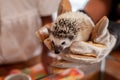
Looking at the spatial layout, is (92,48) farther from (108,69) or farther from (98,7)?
(108,69)

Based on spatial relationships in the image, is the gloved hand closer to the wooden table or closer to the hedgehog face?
the hedgehog face

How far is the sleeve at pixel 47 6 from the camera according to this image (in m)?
0.72

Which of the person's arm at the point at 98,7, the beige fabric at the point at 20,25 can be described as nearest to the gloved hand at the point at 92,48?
the person's arm at the point at 98,7

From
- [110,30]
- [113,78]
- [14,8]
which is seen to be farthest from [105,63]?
[14,8]

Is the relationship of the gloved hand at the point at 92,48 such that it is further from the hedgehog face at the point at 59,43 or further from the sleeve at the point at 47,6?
the sleeve at the point at 47,6

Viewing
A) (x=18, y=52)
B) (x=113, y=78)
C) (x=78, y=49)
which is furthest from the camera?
(x=18, y=52)

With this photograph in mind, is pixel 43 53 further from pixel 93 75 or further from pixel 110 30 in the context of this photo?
pixel 110 30

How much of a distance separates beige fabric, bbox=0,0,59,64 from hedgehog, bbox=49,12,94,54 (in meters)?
0.33

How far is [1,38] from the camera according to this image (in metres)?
0.71

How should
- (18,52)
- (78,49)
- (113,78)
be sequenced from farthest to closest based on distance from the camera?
(18,52) < (113,78) < (78,49)

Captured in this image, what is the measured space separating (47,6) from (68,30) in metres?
0.36

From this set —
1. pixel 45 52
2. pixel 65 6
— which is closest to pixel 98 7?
pixel 65 6

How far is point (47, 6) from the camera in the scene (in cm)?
72

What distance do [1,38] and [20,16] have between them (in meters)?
0.10
